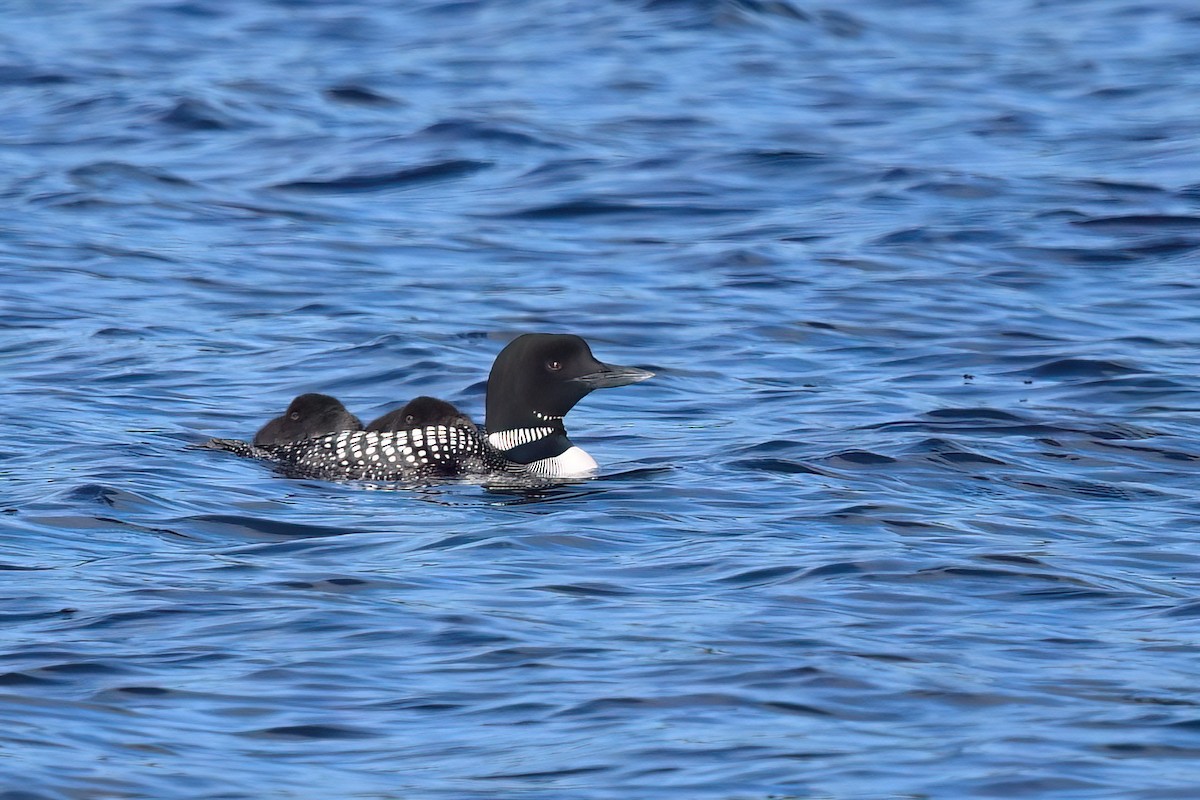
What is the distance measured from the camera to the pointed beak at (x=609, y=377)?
30.3 ft

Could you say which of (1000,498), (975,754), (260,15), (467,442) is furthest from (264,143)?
(975,754)

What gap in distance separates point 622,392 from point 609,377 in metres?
2.00

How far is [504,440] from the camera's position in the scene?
30.8 feet

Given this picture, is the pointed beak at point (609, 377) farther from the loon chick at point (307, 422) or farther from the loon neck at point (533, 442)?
the loon chick at point (307, 422)

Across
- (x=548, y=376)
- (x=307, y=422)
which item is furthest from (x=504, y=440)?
(x=307, y=422)

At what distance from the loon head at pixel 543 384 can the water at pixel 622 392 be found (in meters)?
0.32

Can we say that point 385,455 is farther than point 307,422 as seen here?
No

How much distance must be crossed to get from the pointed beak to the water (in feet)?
1.24

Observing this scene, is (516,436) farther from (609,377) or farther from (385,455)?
(385,455)

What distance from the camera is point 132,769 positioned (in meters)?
5.44

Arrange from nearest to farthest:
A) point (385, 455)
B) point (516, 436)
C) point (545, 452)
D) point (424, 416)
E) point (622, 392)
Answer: point (385, 455) → point (424, 416) → point (545, 452) → point (516, 436) → point (622, 392)

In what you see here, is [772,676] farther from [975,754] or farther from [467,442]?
[467,442]

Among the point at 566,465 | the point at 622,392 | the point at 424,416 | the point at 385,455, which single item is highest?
the point at 424,416

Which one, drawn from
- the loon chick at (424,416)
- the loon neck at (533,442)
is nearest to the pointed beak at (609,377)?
the loon neck at (533,442)
